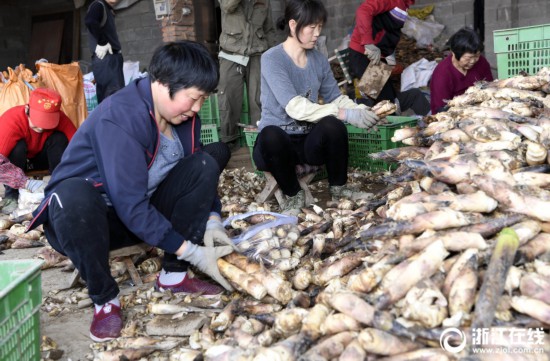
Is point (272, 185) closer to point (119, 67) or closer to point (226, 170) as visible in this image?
point (226, 170)

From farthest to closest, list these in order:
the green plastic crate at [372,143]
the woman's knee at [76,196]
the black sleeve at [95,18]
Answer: the black sleeve at [95,18] → the green plastic crate at [372,143] → the woman's knee at [76,196]

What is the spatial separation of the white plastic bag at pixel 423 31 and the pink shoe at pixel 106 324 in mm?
6279

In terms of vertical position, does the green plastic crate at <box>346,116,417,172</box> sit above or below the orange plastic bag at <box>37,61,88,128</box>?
below

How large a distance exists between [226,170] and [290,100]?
2.07 m

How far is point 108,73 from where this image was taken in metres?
5.71

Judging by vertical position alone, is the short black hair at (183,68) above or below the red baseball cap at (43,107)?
above

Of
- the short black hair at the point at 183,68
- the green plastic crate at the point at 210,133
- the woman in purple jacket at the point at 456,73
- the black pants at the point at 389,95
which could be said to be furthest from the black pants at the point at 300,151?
the green plastic crate at the point at 210,133

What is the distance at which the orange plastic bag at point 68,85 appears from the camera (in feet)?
18.7

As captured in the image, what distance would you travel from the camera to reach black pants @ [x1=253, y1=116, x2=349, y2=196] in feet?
12.1

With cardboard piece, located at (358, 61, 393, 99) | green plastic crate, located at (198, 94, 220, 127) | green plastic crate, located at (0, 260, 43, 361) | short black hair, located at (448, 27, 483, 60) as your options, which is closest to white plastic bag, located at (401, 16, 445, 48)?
cardboard piece, located at (358, 61, 393, 99)

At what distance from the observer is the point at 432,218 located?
2.16m

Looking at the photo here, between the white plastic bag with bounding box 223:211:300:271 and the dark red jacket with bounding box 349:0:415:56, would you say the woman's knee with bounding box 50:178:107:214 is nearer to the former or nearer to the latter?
the white plastic bag with bounding box 223:211:300:271

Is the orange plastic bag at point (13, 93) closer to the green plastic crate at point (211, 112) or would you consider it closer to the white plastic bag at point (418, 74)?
the green plastic crate at point (211, 112)

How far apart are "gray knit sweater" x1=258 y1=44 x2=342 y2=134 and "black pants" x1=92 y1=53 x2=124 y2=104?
7.72 feet
